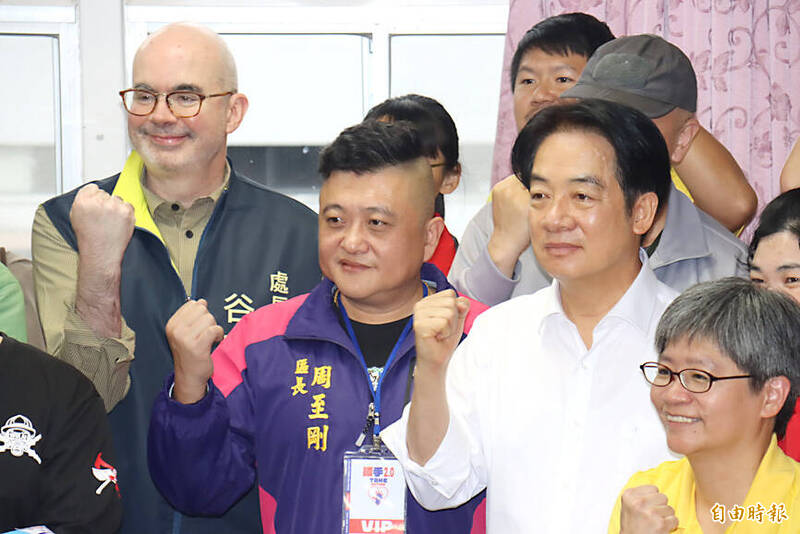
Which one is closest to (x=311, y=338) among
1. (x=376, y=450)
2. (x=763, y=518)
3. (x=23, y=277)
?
(x=376, y=450)

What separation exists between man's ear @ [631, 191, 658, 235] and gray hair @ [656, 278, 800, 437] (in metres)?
0.22

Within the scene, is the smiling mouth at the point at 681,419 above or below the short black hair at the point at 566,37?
below

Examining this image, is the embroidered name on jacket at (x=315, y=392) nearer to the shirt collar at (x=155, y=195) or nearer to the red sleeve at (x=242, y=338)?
the red sleeve at (x=242, y=338)

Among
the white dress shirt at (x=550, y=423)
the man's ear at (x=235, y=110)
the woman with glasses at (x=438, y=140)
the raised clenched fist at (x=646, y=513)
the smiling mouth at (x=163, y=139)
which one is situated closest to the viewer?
the raised clenched fist at (x=646, y=513)

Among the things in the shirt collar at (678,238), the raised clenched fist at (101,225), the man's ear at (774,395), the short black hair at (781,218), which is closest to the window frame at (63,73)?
the raised clenched fist at (101,225)

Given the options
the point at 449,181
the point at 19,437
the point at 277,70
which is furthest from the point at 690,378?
the point at 277,70

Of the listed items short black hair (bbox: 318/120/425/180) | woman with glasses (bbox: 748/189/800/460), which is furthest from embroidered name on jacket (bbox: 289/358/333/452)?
woman with glasses (bbox: 748/189/800/460)

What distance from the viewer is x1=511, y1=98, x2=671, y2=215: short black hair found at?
1.80 metres

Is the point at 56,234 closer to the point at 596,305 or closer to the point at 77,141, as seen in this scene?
the point at 596,305

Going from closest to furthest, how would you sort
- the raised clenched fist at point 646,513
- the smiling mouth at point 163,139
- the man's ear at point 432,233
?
1. the raised clenched fist at point 646,513
2. the man's ear at point 432,233
3. the smiling mouth at point 163,139

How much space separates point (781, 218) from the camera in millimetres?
2061

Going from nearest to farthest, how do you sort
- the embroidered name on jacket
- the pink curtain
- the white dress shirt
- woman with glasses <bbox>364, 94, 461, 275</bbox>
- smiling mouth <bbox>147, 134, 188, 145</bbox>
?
the white dress shirt
the embroidered name on jacket
smiling mouth <bbox>147, 134, 188, 145</bbox>
woman with glasses <bbox>364, 94, 461, 275</bbox>
the pink curtain

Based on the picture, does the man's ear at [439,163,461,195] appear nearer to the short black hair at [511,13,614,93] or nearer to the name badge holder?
the short black hair at [511,13,614,93]

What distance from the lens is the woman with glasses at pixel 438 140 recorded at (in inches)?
108
